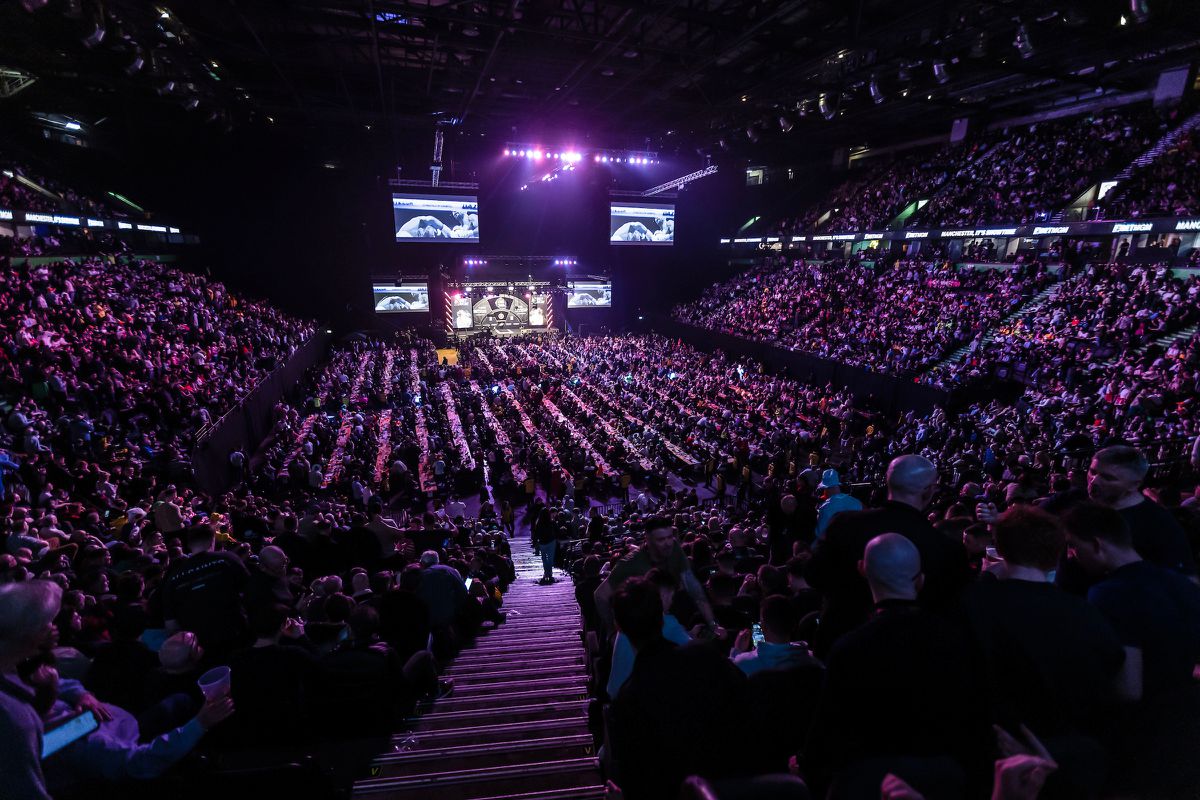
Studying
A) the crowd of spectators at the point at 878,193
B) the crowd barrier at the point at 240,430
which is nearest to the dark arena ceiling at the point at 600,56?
the crowd of spectators at the point at 878,193

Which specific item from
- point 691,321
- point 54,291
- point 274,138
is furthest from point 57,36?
point 691,321

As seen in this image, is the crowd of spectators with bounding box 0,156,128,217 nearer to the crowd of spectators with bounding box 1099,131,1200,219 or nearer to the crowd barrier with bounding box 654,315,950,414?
the crowd barrier with bounding box 654,315,950,414

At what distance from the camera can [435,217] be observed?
1245 inches

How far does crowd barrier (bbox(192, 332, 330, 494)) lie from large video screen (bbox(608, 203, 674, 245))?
20.8 m

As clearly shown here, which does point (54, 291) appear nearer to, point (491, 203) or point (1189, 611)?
point (1189, 611)

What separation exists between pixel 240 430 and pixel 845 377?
19419 millimetres

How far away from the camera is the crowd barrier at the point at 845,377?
17.3 m

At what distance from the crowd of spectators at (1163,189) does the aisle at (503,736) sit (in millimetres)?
21858

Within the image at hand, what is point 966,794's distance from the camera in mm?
1722

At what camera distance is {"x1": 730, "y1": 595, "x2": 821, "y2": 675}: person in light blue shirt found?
2.39m

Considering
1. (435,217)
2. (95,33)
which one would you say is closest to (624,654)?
(95,33)

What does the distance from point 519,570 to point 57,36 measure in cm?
1886

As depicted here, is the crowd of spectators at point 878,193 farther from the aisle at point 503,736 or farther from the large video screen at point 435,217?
the aisle at point 503,736

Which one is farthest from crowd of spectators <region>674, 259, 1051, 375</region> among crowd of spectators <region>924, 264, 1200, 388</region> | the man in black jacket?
the man in black jacket
